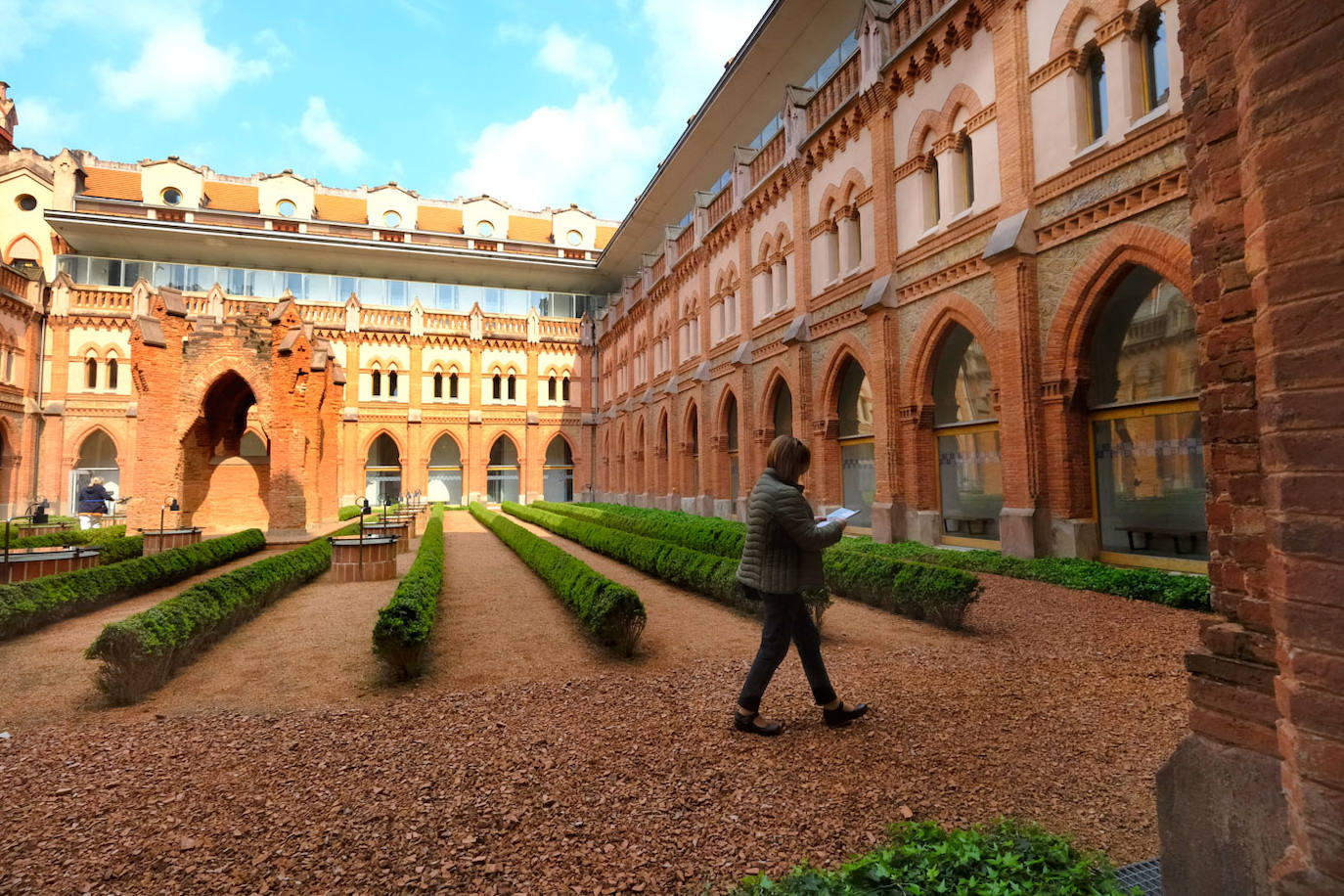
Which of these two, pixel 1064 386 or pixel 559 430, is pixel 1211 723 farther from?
pixel 559 430

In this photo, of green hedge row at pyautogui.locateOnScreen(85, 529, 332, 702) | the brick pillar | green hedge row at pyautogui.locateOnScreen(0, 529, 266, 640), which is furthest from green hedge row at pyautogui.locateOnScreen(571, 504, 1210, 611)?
green hedge row at pyautogui.locateOnScreen(0, 529, 266, 640)

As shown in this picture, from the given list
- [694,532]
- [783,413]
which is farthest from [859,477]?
[694,532]

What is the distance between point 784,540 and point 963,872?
75.4 inches

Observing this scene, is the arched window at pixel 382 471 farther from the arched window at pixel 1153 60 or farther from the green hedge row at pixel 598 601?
the arched window at pixel 1153 60

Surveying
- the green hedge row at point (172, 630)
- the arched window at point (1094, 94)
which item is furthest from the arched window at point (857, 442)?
the green hedge row at point (172, 630)

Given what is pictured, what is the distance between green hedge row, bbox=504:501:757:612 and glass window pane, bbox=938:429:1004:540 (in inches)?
238

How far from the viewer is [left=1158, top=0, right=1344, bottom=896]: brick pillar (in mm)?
1693

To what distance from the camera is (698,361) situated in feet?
81.3

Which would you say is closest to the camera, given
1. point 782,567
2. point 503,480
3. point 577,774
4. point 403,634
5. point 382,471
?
point 577,774

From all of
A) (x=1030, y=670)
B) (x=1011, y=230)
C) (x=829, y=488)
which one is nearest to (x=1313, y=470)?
(x=1030, y=670)

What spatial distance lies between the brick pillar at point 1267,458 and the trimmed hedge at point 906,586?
470 cm

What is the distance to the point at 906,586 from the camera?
7.55 metres

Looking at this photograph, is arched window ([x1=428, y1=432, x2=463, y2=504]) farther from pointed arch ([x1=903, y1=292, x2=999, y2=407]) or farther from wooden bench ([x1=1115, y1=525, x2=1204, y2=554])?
wooden bench ([x1=1115, y1=525, x2=1204, y2=554])

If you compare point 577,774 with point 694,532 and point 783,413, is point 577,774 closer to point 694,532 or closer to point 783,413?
point 694,532
